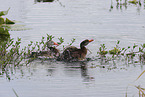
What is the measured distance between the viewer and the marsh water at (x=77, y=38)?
970cm

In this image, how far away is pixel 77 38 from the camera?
15.1 m

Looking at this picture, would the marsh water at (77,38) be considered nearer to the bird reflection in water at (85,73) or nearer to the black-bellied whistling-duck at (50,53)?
the bird reflection in water at (85,73)

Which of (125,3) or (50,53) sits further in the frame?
(125,3)

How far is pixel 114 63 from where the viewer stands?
39.7 feet

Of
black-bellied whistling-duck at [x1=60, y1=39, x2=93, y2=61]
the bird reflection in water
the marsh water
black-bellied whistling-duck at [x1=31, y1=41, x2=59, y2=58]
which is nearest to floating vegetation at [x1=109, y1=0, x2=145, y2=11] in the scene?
the marsh water

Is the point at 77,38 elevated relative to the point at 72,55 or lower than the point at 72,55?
elevated

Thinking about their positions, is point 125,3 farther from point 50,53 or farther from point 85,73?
point 85,73

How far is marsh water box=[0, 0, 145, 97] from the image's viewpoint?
9.70 metres

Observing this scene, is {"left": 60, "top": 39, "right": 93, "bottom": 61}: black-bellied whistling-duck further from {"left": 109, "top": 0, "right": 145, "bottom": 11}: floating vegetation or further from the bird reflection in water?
{"left": 109, "top": 0, "right": 145, "bottom": 11}: floating vegetation

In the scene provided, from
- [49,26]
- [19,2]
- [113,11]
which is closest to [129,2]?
[113,11]

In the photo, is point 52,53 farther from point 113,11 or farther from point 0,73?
point 113,11

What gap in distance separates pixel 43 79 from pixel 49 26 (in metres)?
6.81

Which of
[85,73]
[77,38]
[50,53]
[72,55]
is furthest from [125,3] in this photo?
[85,73]

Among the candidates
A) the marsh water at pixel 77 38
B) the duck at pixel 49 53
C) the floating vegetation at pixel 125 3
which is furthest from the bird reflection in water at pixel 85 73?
the floating vegetation at pixel 125 3
